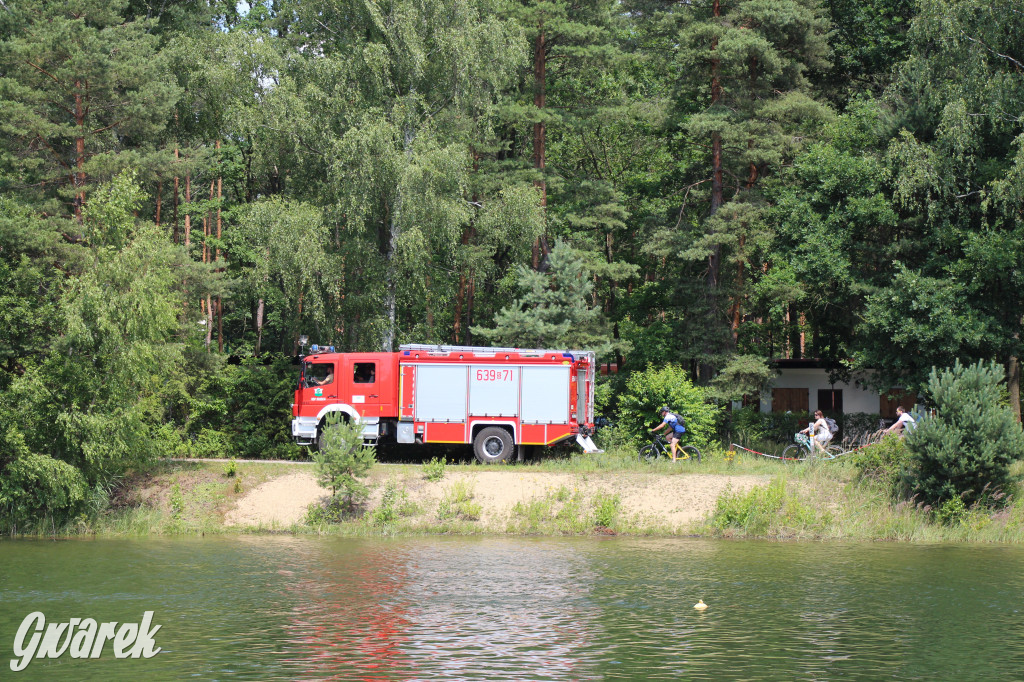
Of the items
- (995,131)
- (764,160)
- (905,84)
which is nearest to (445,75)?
(764,160)

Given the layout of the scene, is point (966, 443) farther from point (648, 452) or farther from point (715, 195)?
point (715, 195)

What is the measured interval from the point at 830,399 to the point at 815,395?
2.67 feet

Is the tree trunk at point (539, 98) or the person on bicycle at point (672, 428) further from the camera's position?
the tree trunk at point (539, 98)

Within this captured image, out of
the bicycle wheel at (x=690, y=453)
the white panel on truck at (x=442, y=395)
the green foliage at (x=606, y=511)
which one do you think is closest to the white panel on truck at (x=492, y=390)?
the white panel on truck at (x=442, y=395)

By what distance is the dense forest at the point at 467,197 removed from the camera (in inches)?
1050

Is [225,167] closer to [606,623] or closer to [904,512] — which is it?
[904,512]

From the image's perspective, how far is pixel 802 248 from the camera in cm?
3381

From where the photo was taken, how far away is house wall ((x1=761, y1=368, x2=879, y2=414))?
135 feet

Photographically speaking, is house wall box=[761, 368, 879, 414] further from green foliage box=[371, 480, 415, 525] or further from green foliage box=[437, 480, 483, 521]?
green foliage box=[371, 480, 415, 525]

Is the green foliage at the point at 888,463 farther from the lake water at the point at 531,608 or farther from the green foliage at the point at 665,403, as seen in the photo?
the green foliage at the point at 665,403

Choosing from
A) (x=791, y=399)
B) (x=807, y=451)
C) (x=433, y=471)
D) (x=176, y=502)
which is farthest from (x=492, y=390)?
(x=791, y=399)

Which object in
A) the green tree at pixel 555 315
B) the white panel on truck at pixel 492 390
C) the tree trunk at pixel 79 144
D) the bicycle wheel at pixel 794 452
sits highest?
the tree trunk at pixel 79 144

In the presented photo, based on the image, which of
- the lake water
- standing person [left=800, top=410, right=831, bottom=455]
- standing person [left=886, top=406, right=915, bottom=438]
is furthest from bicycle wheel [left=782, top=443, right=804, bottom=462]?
the lake water

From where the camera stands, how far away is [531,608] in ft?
51.9
